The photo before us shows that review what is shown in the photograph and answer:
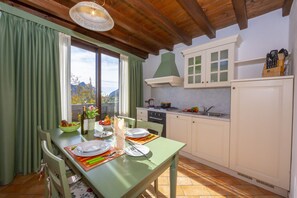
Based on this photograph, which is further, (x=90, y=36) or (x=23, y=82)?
(x=90, y=36)

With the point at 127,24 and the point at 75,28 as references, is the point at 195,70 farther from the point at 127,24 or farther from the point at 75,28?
the point at 75,28

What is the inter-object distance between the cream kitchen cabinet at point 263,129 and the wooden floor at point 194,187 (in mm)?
191

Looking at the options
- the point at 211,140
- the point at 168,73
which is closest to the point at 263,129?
the point at 211,140

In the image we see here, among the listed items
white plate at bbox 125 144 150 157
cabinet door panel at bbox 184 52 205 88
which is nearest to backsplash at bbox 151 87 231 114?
cabinet door panel at bbox 184 52 205 88

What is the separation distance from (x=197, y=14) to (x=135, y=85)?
2.25 metres

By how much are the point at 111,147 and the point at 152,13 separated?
1924 mm

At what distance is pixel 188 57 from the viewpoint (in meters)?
2.71

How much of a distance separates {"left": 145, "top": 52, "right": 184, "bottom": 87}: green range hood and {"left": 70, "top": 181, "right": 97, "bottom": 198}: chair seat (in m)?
2.37

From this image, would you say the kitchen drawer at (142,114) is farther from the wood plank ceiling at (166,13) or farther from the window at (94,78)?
the wood plank ceiling at (166,13)

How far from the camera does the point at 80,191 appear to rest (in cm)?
97

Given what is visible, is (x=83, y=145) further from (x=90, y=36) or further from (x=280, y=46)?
(x=280, y=46)

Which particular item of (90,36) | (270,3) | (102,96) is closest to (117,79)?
(102,96)

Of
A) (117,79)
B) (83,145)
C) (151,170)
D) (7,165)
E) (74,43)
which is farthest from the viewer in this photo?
(117,79)

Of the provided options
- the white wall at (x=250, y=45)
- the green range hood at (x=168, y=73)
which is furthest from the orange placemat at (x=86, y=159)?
the white wall at (x=250, y=45)
